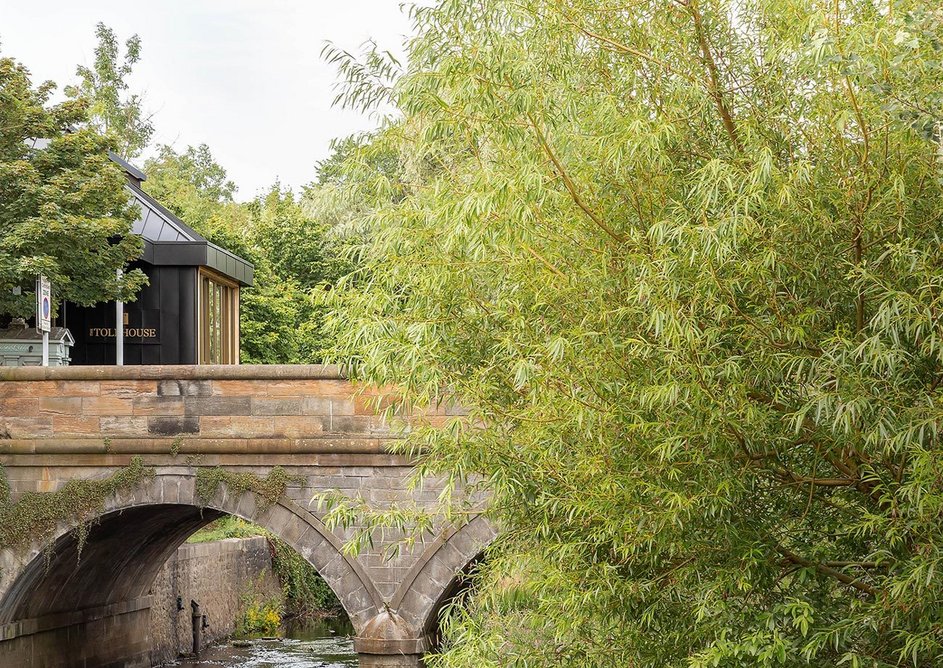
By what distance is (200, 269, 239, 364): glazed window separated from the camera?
17875 mm

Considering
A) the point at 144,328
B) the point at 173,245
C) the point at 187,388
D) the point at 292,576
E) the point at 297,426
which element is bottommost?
the point at 292,576

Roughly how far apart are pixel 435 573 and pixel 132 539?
4680 millimetres

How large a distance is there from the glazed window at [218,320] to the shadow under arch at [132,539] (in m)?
4.37

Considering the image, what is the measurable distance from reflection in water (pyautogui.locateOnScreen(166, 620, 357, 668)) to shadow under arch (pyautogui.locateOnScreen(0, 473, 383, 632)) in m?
3.30

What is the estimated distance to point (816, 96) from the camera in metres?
5.36

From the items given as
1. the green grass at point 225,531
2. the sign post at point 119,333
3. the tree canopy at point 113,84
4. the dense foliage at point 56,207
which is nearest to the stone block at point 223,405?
the dense foliage at point 56,207

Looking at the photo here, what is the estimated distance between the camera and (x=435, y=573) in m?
11.0

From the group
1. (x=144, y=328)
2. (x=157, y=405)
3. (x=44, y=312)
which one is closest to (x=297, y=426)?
(x=157, y=405)

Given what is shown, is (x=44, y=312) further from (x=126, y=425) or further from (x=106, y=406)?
(x=126, y=425)

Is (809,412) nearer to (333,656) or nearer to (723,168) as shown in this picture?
(723,168)

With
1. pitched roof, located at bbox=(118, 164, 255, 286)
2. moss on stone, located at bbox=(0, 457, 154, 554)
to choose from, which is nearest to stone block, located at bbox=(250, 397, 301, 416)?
moss on stone, located at bbox=(0, 457, 154, 554)

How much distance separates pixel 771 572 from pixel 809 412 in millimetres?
743

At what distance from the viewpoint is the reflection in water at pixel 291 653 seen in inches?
648

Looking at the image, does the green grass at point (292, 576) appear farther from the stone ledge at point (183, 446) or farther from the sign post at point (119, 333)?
the stone ledge at point (183, 446)
